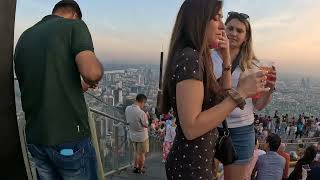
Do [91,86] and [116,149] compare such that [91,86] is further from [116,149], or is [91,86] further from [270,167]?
[116,149]

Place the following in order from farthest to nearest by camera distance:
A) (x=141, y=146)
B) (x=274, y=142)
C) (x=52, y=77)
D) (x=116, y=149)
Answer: (x=141, y=146)
(x=116, y=149)
(x=274, y=142)
(x=52, y=77)

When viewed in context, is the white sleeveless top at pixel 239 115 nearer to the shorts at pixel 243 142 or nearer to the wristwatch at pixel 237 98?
the shorts at pixel 243 142

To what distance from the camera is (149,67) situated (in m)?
3.90

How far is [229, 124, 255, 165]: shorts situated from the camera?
3.19 meters

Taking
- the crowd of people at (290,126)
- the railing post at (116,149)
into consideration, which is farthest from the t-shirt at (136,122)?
the crowd of people at (290,126)

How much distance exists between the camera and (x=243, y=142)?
126 inches

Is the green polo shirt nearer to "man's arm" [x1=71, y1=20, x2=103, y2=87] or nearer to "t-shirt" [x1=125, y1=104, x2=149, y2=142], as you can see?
"man's arm" [x1=71, y1=20, x2=103, y2=87]

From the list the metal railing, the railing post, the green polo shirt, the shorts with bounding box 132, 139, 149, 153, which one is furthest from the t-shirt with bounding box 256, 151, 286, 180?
the green polo shirt

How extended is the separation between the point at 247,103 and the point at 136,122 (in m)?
5.30

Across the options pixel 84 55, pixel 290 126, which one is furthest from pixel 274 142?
pixel 290 126

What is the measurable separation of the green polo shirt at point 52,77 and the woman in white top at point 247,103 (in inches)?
38.6

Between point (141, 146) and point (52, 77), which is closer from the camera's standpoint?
point (52, 77)

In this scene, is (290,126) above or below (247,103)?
below

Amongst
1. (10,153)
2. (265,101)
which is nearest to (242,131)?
(265,101)
